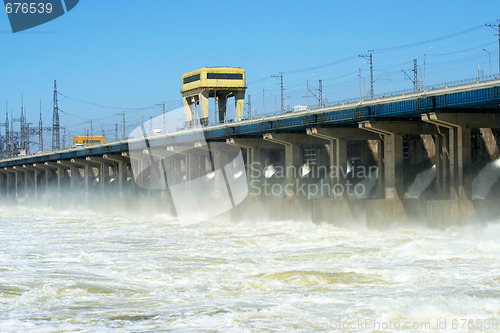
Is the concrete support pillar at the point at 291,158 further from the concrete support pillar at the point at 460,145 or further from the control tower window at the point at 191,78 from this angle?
the control tower window at the point at 191,78

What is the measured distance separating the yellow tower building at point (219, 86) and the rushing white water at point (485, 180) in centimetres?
7624

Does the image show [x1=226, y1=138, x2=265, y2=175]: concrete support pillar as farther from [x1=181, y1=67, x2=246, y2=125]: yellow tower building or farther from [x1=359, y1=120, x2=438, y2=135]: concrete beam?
[x1=181, y1=67, x2=246, y2=125]: yellow tower building

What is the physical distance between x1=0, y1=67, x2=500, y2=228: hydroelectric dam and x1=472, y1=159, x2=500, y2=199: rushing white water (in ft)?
0.29

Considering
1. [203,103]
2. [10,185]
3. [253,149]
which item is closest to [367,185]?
[253,149]

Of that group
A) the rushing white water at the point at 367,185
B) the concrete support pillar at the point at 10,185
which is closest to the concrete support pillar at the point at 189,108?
the concrete support pillar at the point at 10,185

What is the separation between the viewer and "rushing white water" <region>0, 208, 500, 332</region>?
21188 mm

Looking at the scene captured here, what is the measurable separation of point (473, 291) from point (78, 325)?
535 inches

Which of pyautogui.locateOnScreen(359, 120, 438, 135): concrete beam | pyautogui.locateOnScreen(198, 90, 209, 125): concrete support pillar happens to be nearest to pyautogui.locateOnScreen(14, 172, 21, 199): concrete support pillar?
pyautogui.locateOnScreen(198, 90, 209, 125): concrete support pillar

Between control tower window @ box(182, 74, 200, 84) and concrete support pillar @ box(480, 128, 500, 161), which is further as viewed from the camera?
control tower window @ box(182, 74, 200, 84)

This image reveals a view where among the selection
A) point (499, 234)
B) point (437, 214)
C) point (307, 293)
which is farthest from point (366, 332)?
point (437, 214)

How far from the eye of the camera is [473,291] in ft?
81.1

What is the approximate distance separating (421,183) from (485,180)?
889cm

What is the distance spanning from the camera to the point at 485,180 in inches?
2283

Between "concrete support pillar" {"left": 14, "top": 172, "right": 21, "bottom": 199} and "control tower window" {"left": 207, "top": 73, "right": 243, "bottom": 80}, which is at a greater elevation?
"control tower window" {"left": 207, "top": 73, "right": 243, "bottom": 80}
